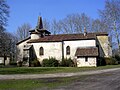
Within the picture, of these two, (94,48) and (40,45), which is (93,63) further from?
(40,45)

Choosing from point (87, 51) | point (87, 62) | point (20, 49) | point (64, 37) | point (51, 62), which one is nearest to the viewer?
point (87, 62)

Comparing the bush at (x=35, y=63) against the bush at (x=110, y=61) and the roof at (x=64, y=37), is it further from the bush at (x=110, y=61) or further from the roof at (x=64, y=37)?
the bush at (x=110, y=61)

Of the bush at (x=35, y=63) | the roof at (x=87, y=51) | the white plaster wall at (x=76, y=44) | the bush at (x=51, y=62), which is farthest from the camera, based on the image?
the bush at (x=35, y=63)

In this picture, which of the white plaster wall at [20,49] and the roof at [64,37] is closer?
the roof at [64,37]

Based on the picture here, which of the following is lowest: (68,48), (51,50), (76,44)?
(51,50)

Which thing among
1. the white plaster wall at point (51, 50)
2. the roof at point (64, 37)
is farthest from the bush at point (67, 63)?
the roof at point (64, 37)

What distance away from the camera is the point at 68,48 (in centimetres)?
6141

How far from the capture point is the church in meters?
56.3

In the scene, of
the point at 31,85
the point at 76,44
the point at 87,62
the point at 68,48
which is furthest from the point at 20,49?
the point at 31,85

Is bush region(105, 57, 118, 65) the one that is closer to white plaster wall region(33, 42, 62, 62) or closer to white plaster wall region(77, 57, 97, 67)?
white plaster wall region(77, 57, 97, 67)

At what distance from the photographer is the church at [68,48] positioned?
56281 millimetres

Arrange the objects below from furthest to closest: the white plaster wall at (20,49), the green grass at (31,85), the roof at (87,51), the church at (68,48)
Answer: the white plaster wall at (20,49)
the church at (68,48)
the roof at (87,51)
the green grass at (31,85)

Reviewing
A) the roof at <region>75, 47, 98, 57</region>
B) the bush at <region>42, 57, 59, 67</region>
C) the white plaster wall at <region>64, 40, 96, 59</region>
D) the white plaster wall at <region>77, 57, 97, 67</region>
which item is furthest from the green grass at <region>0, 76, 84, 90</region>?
the white plaster wall at <region>64, 40, 96, 59</region>

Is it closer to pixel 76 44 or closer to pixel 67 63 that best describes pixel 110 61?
pixel 76 44
